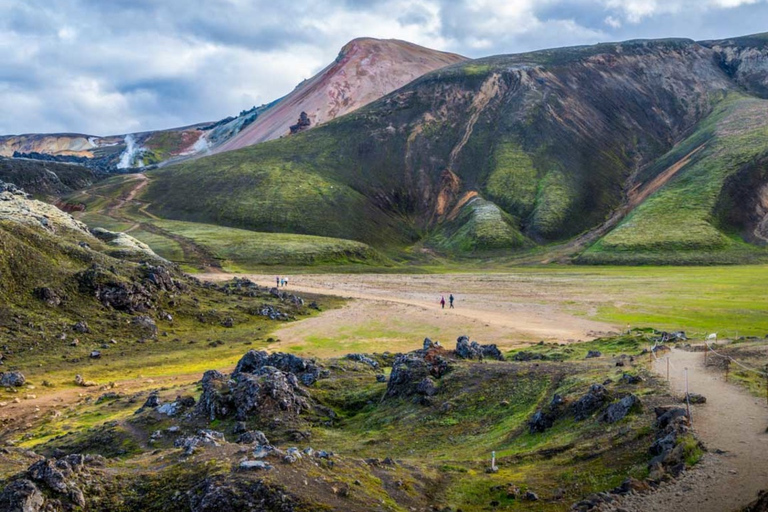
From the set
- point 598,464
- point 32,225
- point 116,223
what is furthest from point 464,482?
point 116,223

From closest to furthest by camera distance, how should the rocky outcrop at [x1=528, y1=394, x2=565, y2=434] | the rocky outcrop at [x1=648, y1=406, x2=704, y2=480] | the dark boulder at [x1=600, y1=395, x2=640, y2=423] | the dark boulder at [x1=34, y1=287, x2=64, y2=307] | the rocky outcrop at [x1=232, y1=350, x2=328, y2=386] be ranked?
the rocky outcrop at [x1=648, y1=406, x2=704, y2=480] < the dark boulder at [x1=600, y1=395, x2=640, y2=423] < the rocky outcrop at [x1=528, y1=394, x2=565, y2=434] < the rocky outcrop at [x1=232, y1=350, x2=328, y2=386] < the dark boulder at [x1=34, y1=287, x2=64, y2=307]

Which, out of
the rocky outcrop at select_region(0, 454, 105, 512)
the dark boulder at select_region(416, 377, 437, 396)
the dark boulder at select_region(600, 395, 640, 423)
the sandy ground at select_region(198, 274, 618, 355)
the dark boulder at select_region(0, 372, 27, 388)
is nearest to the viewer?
the rocky outcrop at select_region(0, 454, 105, 512)

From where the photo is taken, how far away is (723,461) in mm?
17625

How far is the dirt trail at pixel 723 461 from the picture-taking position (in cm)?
1582

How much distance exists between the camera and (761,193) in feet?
497

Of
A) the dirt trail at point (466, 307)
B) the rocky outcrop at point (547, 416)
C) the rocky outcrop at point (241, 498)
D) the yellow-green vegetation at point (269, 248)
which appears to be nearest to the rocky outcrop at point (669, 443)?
the rocky outcrop at point (547, 416)

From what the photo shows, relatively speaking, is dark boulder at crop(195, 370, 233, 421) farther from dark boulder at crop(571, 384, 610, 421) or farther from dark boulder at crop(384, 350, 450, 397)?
dark boulder at crop(571, 384, 610, 421)

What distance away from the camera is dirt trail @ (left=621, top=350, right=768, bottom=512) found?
1582 centimetres

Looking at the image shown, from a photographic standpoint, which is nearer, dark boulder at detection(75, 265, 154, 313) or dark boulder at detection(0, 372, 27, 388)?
dark boulder at detection(0, 372, 27, 388)

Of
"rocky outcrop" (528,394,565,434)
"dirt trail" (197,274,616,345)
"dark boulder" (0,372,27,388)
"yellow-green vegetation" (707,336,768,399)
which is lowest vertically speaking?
"dark boulder" (0,372,27,388)

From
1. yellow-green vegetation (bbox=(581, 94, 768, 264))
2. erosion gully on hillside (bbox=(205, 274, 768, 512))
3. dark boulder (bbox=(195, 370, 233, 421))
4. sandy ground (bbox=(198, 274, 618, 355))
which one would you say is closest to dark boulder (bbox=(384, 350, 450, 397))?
dark boulder (bbox=(195, 370, 233, 421))

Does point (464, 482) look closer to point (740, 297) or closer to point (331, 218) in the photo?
point (740, 297)

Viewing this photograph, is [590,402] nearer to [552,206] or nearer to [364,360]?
[364,360]

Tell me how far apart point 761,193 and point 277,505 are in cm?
17130
